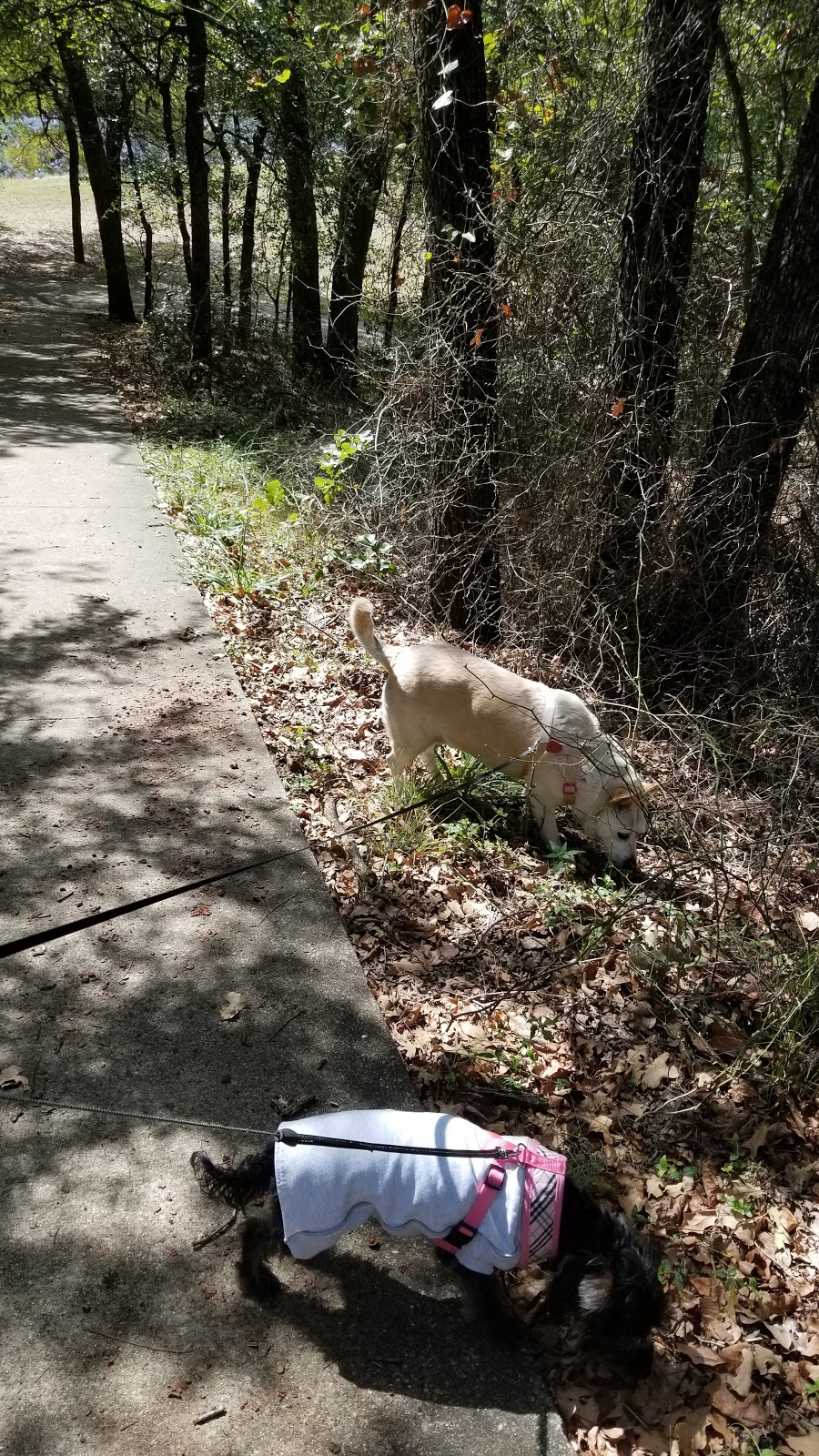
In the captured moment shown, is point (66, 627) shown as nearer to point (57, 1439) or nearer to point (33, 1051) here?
point (33, 1051)

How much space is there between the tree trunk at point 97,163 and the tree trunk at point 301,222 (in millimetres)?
5719

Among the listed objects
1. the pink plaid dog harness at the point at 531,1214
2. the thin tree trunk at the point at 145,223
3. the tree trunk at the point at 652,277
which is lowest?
the pink plaid dog harness at the point at 531,1214

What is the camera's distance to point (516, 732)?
14.6 feet

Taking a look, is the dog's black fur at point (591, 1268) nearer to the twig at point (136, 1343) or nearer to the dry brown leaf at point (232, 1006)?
the twig at point (136, 1343)

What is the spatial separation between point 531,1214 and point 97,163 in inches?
814

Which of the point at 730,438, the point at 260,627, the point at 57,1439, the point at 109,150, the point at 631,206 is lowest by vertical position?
the point at 57,1439

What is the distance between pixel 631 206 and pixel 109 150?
1654cm

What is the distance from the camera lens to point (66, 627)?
643 cm

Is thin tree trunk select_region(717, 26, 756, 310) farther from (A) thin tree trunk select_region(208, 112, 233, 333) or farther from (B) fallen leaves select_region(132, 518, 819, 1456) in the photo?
(A) thin tree trunk select_region(208, 112, 233, 333)

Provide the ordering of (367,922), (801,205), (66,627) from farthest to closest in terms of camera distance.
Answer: (66,627) → (801,205) → (367,922)

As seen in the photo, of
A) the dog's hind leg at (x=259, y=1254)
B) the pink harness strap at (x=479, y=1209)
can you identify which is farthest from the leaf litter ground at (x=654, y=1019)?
the dog's hind leg at (x=259, y=1254)

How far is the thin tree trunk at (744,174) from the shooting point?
5387 millimetres

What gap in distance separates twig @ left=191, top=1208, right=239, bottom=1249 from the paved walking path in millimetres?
21

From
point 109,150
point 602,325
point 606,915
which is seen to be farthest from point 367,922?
point 109,150
